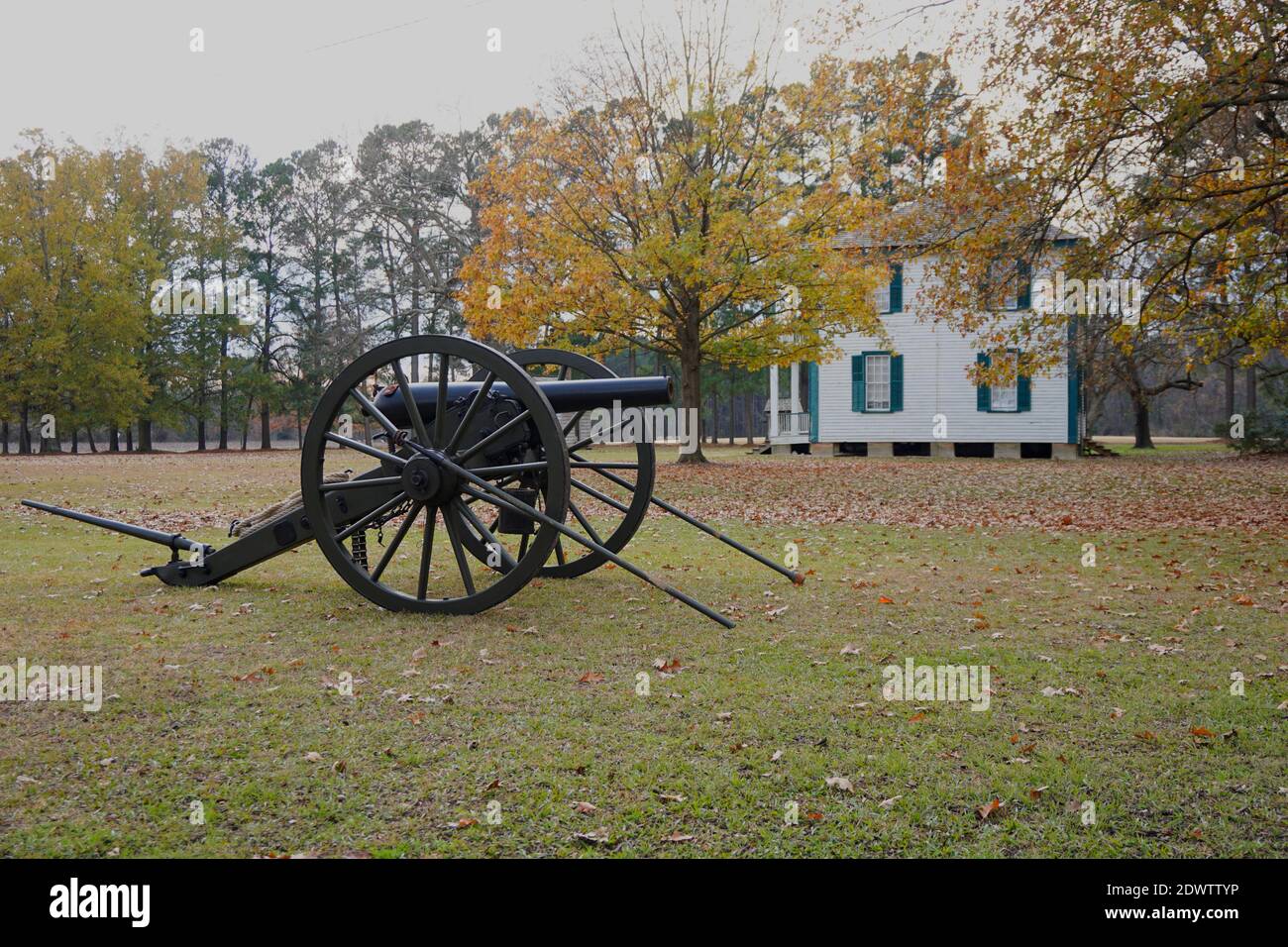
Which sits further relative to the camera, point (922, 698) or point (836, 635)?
point (836, 635)

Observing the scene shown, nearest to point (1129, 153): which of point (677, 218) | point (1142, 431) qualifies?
point (677, 218)

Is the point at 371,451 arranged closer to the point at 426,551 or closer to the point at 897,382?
the point at 426,551

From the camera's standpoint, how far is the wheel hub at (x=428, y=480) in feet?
21.7

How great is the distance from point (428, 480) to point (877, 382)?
2363 cm

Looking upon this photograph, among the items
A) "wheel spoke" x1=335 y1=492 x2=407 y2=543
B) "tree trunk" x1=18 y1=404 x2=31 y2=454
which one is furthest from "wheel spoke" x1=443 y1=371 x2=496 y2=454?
"tree trunk" x1=18 y1=404 x2=31 y2=454

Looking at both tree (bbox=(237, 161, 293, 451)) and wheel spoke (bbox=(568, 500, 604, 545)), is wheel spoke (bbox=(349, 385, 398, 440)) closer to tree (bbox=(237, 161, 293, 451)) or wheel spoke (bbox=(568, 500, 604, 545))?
wheel spoke (bbox=(568, 500, 604, 545))

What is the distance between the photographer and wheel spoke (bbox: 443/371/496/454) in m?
6.44

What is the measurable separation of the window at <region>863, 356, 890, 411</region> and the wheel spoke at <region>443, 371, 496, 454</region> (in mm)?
23210

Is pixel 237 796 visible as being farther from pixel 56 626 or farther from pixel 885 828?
pixel 56 626

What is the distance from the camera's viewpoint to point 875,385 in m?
28.7

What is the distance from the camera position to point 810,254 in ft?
63.7

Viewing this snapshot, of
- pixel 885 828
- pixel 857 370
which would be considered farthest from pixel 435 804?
pixel 857 370

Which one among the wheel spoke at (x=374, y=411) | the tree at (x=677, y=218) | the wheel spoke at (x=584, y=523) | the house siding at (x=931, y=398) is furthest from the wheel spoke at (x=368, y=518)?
the house siding at (x=931, y=398)
